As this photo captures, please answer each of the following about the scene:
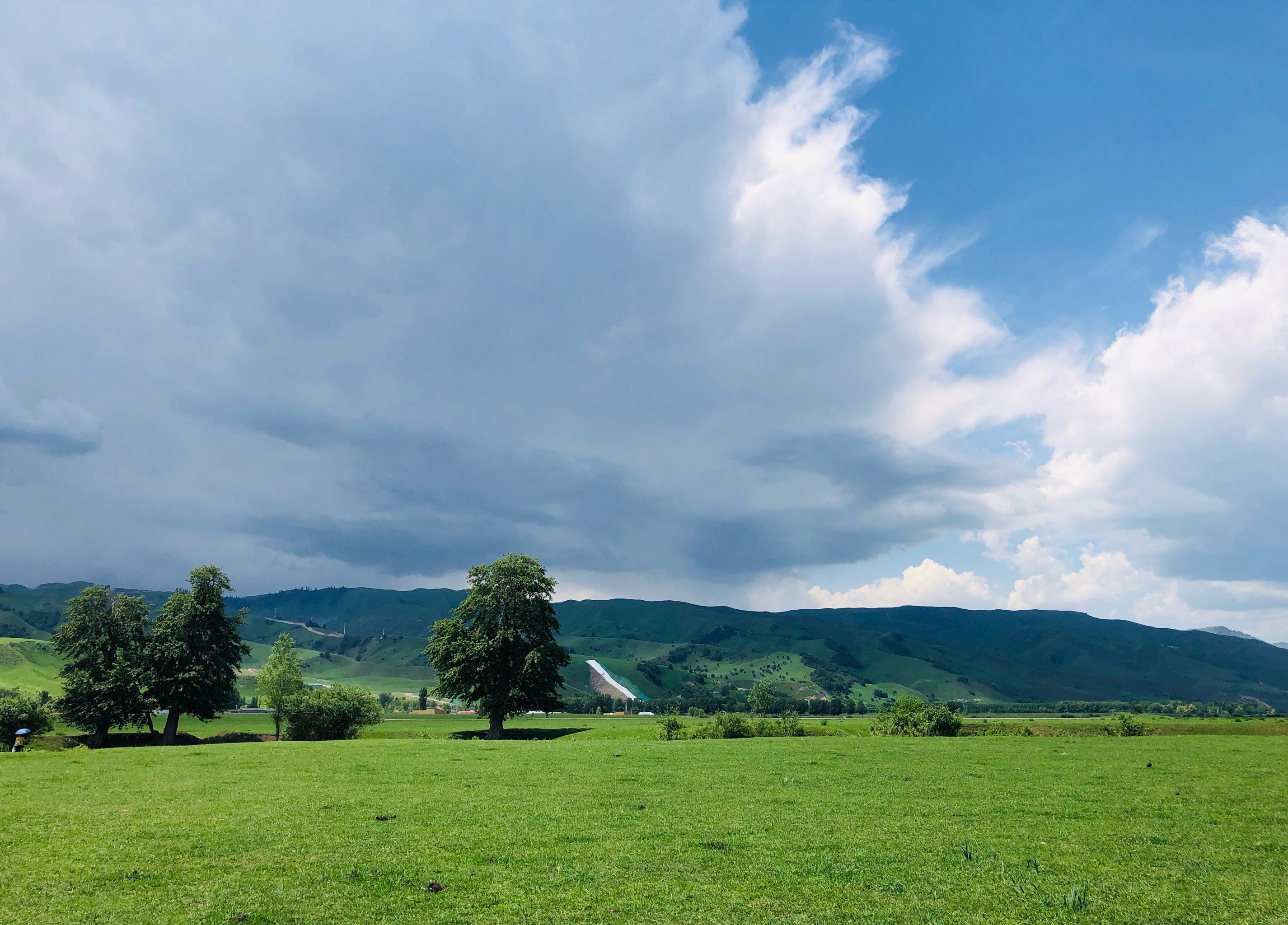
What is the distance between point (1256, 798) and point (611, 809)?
2474cm

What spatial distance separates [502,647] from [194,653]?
32.4 m

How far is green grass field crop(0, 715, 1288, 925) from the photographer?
44.3 ft

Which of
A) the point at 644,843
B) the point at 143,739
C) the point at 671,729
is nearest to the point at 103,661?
the point at 143,739

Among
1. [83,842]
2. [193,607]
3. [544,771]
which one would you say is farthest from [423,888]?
[193,607]

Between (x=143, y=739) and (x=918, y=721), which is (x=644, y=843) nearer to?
(x=918, y=721)

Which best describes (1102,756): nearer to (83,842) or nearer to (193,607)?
(83,842)

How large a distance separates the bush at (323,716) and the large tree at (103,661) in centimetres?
1629

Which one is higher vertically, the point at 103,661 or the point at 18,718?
the point at 103,661

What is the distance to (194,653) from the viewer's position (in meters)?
69.2

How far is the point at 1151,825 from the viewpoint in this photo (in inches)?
810

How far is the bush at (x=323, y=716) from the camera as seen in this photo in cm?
6456

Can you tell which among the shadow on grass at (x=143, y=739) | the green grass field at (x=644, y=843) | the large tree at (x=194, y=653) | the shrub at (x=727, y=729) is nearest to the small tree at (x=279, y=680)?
the shadow on grass at (x=143, y=739)

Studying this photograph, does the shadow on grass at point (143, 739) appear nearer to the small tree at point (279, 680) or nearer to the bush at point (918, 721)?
the small tree at point (279, 680)

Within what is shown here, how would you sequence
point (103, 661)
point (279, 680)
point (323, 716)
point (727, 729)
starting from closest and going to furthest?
point (727, 729) → point (323, 716) → point (103, 661) → point (279, 680)
